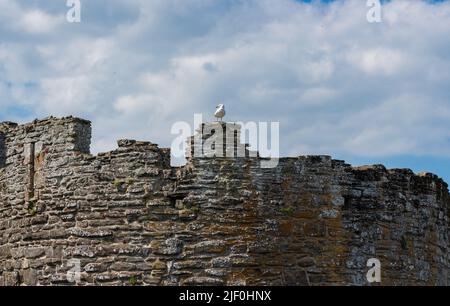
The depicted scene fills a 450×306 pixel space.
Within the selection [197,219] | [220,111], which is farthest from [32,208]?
[220,111]

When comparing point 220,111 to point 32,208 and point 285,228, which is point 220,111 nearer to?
point 285,228

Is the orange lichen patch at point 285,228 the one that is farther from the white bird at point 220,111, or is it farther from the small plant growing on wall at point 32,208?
the small plant growing on wall at point 32,208

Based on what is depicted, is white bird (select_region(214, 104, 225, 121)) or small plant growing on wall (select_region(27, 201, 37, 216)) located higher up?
white bird (select_region(214, 104, 225, 121))

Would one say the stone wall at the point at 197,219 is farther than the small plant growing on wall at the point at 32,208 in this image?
No

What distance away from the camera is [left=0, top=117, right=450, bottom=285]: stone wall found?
17.6 meters

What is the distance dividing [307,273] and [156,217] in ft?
9.28

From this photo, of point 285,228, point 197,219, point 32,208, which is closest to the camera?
point 197,219

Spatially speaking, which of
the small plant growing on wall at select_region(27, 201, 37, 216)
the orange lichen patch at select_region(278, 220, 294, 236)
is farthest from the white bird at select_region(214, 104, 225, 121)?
the small plant growing on wall at select_region(27, 201, 37, 216)

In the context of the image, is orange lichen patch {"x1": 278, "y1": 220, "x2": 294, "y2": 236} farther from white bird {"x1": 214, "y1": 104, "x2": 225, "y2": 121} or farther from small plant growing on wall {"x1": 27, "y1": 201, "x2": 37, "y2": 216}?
small plant growing on wall {"x1": 27, "y1": 201, "x2": 37, "y2": 216}

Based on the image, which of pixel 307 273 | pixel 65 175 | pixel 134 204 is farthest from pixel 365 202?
pixel 65 175

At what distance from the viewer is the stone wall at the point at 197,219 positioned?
1764 centimetres

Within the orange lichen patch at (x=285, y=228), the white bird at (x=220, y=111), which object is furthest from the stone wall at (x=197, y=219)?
the white bird at (x=220, y=111)

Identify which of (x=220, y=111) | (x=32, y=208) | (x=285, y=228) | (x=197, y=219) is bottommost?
(x=285, y=228)

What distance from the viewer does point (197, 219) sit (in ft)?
58.0
